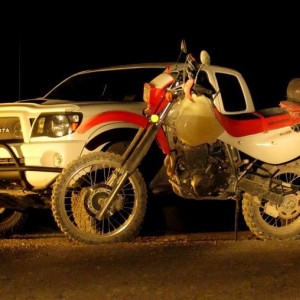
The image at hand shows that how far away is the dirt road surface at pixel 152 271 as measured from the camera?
520 cm

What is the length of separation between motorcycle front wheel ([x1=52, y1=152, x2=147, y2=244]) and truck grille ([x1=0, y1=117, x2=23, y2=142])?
98 cm

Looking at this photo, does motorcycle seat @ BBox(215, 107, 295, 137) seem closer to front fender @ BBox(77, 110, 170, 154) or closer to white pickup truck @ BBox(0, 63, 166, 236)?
front fender @ BBox(77, 110, 170, 154)

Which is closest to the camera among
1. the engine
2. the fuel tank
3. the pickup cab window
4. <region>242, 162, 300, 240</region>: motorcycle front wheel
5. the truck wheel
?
the fuel tank

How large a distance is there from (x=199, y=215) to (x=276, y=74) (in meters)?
18.2

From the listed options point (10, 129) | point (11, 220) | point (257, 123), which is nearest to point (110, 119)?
point (10, 129)

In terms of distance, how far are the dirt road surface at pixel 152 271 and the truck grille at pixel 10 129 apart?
4.26 ft

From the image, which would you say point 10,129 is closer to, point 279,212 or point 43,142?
point 43,142

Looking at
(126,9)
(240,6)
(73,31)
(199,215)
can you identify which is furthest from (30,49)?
(199,215)

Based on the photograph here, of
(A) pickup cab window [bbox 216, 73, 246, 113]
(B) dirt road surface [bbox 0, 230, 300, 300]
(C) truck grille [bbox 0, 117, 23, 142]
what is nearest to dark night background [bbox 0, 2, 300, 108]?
(A) pickup cab window [bbox 216, 73, 246, 113]

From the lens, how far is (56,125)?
24.4ft

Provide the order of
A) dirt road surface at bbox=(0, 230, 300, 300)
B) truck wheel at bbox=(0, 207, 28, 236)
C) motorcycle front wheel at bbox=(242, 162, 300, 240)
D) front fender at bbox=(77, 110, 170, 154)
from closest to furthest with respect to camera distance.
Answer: dirt road surface at bbox=(0, 230, 300, 300)
motorcycle front wheel at bbox=(242, 162, 300, 240)
front fender at bbox=(77, 110, 170, 154)
truck wheel at bbox=(0, 207, 28, 236)

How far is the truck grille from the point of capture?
25.1 feet

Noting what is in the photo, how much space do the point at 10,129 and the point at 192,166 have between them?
1.99 metres

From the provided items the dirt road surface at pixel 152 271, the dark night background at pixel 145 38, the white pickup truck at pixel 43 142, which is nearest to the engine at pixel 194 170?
the dirt road surface at pixel 152 271
